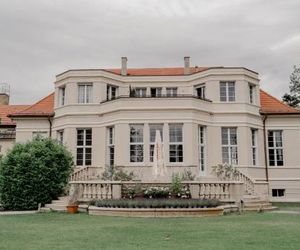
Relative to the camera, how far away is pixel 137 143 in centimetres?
2362

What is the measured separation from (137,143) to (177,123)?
2665 millimetres

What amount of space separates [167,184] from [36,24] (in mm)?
Answer: 10264

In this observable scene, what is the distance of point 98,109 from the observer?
84.7 ft

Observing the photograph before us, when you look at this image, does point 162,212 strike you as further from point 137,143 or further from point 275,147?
point 275,147

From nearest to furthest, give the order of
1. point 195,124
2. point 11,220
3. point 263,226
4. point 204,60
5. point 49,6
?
point 263,226
point 11,220
point 49,6
point 195,124
point 204,60

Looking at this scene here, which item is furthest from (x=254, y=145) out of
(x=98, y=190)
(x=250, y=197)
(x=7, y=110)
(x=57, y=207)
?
(x=7, y=110)

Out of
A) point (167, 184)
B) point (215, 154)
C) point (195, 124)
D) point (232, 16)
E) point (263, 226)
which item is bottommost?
point (263, 226)

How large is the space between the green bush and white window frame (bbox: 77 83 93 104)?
6.31m

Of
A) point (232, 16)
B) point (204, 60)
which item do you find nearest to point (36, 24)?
point (232, 16)

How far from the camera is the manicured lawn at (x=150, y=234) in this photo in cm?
895

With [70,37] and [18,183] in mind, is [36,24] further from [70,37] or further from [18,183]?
[18,183]

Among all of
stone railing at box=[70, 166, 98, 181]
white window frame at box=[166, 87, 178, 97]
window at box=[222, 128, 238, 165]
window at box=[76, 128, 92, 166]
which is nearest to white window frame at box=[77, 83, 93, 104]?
window at box=[76, 128, 92, 166]

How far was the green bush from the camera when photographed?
776 inches

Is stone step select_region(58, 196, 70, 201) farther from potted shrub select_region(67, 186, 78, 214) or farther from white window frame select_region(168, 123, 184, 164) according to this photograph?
white window frame select_region(168, 123, 184, 164)
